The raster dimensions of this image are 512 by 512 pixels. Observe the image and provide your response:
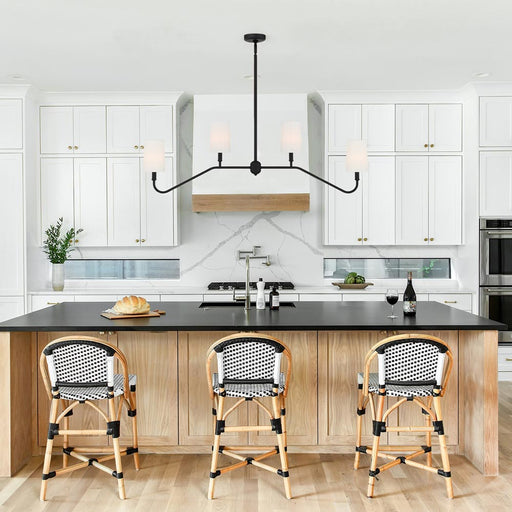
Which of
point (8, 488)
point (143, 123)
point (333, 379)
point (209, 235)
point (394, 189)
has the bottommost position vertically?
point (8, 488)

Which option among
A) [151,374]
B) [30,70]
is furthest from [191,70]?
[151,374]

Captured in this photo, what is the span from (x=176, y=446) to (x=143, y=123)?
329 centimetres

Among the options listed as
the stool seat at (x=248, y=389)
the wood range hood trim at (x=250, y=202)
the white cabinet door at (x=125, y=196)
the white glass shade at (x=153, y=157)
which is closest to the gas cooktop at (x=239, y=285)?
the wood range hood trim at (x=250, y=202)

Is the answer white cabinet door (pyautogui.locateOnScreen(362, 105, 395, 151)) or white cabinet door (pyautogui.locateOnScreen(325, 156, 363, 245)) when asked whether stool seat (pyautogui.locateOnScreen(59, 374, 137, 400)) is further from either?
white cabinet door (pyautogui.locateOnScreen(362, 105, 395, 151))

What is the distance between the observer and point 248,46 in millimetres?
4426

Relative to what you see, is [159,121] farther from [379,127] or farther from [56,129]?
[379,127]

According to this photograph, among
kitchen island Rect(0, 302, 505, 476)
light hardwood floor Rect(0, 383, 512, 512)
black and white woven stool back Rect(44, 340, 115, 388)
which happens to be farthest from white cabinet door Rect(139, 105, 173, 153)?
light hardwood floor Rect(0, 383, 512, 512)

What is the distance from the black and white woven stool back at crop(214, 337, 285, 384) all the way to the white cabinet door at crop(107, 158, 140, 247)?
3039mm

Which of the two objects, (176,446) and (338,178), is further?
(338,178)

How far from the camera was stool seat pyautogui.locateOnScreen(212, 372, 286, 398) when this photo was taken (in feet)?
10.1

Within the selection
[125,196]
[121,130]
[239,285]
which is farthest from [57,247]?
[239,285]

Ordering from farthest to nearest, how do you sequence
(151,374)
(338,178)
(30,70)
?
1. (338,178)
2. (30,70)
3. (151,374)

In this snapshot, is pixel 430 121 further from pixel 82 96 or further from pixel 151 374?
pixel 151 374

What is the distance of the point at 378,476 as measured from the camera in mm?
3373
